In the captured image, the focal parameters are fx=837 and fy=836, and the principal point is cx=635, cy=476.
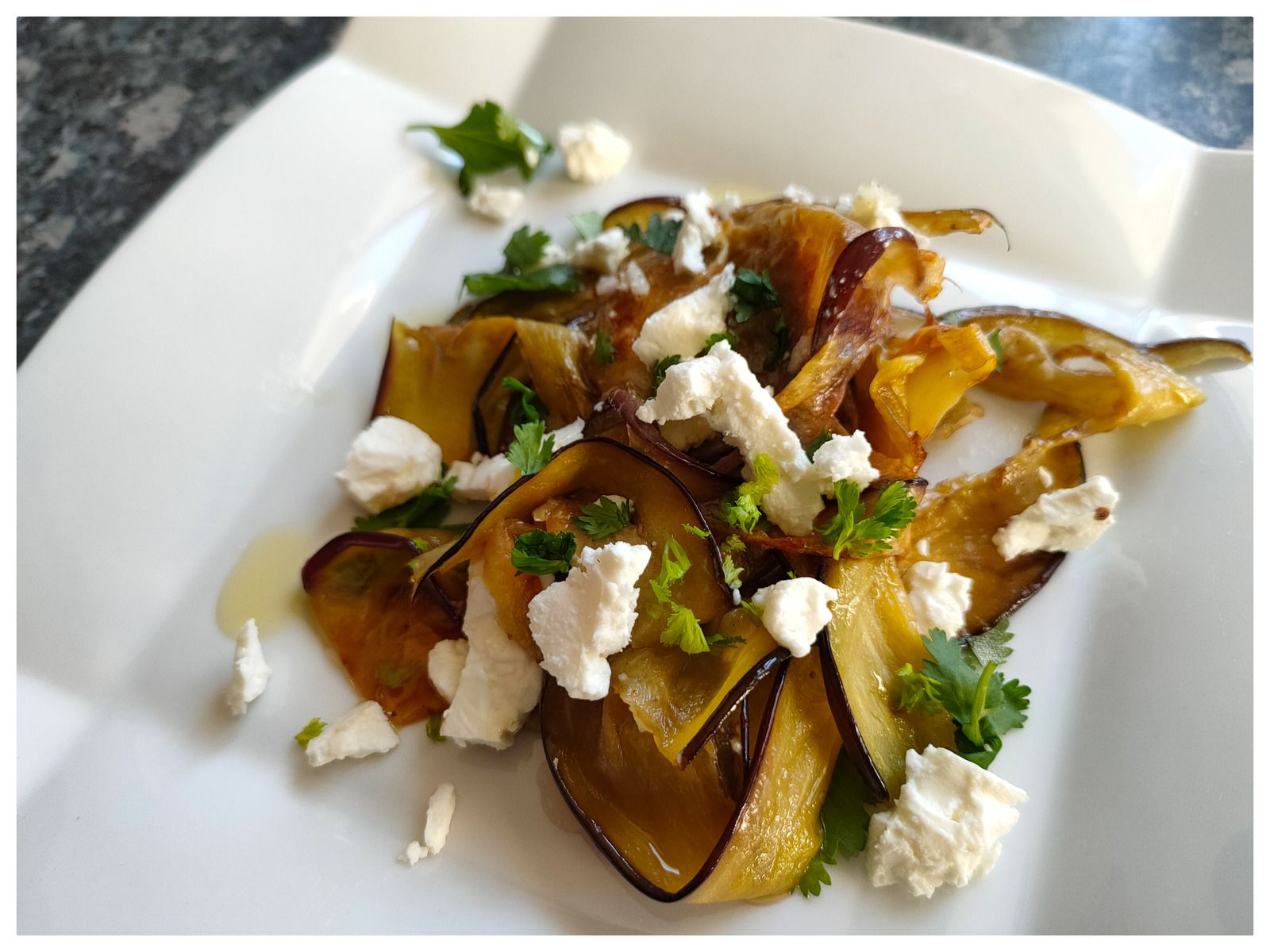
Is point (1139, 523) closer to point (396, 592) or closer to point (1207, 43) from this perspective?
point (396, 592)

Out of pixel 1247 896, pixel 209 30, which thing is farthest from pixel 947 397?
pixel 209 30

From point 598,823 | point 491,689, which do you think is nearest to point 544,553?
point 491,689

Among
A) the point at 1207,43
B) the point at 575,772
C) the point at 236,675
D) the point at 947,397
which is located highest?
the point at 1207,43

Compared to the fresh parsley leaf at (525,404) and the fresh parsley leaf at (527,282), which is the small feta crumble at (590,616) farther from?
the fresh parsley leaf at (527,282)

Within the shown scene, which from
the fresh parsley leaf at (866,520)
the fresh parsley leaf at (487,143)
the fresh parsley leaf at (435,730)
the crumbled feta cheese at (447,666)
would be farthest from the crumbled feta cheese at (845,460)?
the fresh parsley leaf at (487,143)

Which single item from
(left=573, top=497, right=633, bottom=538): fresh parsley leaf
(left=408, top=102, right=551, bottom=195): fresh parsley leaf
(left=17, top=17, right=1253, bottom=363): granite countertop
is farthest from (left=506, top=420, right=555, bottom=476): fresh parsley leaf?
(left=17, top=17, right=1253, bottom=363): granite countertop

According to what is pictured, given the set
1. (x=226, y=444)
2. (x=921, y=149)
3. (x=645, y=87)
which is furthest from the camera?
(x=645, y=87)
